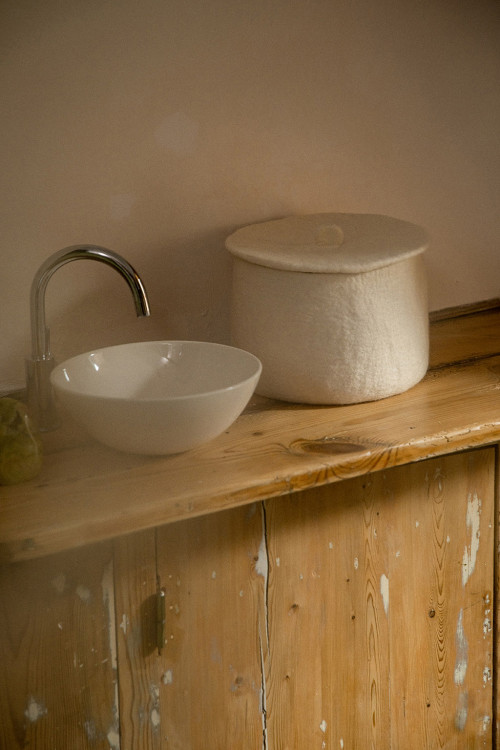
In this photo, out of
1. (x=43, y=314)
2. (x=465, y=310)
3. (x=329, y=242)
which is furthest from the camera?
(x=465, y=310)

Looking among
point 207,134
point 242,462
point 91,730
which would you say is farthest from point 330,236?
point 91,730

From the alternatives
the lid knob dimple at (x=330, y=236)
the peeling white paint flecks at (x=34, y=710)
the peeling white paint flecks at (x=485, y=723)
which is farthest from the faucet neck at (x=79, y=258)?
the peeling white paint flecks at (x=485, y=723)

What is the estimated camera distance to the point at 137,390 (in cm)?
104

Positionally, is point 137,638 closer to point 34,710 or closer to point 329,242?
point 34,710

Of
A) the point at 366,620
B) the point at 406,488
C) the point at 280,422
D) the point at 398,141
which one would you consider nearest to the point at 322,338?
the point at 280,422

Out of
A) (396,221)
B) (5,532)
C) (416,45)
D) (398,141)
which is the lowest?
(5,532)

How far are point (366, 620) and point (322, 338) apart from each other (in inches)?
14.4

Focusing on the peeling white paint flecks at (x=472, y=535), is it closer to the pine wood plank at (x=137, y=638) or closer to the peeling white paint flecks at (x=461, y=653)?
the peeling white paint flecks at (x=461, y=653)

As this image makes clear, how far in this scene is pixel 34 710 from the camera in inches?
34.3

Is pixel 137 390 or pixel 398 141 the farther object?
pixel 398 141

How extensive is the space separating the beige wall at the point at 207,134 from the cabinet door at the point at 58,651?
1.13 ft

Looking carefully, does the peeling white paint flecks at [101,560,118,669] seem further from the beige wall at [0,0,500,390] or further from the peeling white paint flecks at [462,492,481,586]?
the peeling white paint flecks at [462,492,481,586]

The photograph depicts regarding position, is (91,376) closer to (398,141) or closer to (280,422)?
(280,422)

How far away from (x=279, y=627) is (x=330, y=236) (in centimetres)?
50
